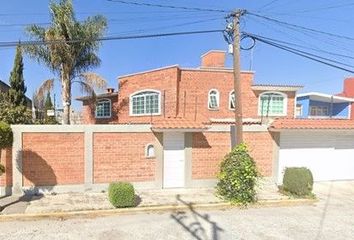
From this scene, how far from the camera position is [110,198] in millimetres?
10492

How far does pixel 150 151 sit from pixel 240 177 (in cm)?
352

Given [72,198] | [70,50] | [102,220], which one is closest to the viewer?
[102,220]

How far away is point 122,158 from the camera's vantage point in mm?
12469

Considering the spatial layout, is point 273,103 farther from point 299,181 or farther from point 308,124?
point 299,181

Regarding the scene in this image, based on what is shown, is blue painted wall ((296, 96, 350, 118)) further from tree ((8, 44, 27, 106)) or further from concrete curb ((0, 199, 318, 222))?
tree ((8, 44, 27, 106))

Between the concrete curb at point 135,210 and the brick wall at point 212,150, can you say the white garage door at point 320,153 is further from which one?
the concrete curb at point 135,210

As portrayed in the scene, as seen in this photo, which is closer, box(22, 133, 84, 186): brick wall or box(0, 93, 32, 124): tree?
box(22, 133, 84, 186): brick wall

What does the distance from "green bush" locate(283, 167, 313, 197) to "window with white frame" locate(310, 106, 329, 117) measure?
2093 cm

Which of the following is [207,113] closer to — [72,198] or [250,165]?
[250,165]

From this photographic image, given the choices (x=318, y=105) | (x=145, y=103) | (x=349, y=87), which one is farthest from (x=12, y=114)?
(x=349, y=87)

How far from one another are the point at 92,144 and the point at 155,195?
2891 millimetres

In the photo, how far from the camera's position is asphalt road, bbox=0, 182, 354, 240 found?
8.37 meters

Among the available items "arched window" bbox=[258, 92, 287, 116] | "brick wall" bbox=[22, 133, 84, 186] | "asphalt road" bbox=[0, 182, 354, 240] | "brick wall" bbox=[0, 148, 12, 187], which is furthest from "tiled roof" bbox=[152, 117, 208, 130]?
"arched window" bbox=[258, 92, 287, 116]

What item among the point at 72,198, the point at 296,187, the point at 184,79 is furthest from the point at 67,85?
the point at 296,187
